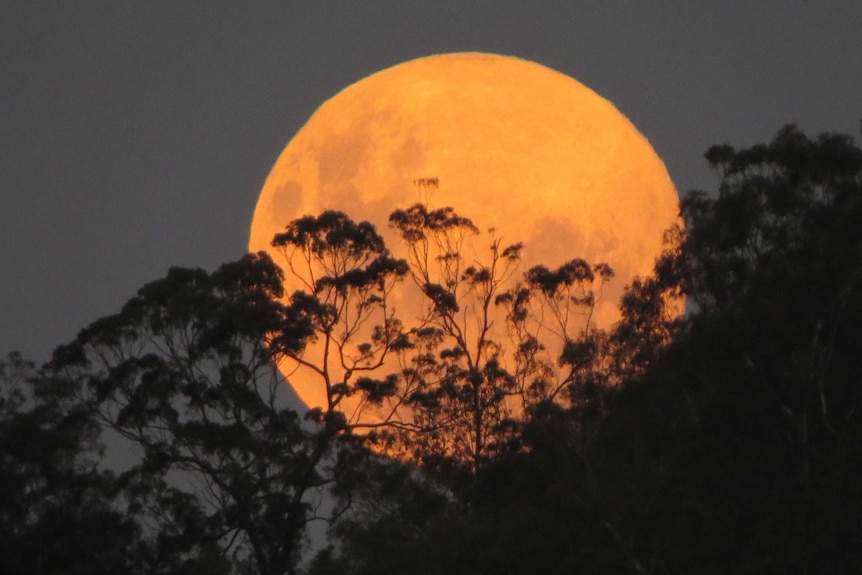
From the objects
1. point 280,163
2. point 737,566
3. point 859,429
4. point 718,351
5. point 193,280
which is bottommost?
point 737,566

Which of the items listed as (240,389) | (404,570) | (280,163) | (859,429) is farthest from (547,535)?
(280,163)

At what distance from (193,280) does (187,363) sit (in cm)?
194

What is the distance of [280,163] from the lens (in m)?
53.2

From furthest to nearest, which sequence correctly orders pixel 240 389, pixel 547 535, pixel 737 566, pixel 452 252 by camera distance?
1. pixel 452 252
2. pixel 240 389
3. pixel 547 535
4. pixel 737 566

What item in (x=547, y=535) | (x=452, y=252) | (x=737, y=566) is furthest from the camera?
(x=452, y=252)

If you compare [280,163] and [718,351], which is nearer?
[718,351]

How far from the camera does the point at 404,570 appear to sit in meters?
38.9

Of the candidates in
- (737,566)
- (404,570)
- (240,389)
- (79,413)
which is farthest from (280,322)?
(737,566)

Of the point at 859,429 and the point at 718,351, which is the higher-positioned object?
the point at 718,351

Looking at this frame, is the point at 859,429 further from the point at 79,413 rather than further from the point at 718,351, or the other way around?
the point at 79,413

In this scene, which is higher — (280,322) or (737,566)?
(280,322)

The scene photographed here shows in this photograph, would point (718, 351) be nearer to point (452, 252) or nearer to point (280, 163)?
point (452, 252)

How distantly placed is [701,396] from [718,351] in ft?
3.16

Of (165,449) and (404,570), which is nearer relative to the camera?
(404,570)
